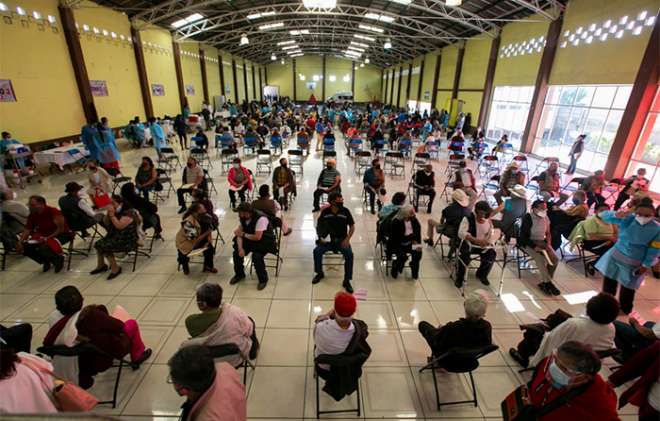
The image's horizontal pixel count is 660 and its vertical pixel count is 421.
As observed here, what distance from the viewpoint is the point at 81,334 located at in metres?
2.37

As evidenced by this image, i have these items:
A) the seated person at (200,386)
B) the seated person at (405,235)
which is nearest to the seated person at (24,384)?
the seated person at (200,386)

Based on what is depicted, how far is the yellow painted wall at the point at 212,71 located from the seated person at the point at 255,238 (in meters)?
23.1

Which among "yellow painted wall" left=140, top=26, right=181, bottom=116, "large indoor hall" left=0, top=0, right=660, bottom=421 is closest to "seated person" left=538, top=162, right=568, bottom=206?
"large indoor hall" left=0, top=0, right=660, bottom=421

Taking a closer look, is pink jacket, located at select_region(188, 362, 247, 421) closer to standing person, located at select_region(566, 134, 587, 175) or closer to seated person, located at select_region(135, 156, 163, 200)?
seated person, located at select_region(135, 156, 163, 200)

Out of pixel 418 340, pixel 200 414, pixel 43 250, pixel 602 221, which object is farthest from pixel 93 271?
pixel 602 221

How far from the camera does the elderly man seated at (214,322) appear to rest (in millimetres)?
2328

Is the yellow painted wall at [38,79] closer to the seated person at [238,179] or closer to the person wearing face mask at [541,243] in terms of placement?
the seated person at [238,179]

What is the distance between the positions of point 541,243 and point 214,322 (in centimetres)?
424

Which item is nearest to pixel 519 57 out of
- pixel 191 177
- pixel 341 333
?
pixel 191 177

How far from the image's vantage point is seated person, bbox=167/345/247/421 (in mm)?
1526

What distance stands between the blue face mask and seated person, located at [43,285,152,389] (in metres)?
3.21

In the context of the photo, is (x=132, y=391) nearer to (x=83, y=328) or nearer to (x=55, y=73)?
(x=83, y=328)

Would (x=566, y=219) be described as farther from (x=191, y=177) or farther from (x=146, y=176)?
(x=146, y=176)

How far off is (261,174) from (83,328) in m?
7.34
